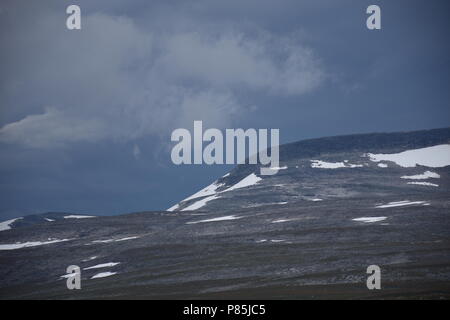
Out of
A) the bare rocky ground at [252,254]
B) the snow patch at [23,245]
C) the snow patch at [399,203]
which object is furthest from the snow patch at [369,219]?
the snow patch at [23,245]

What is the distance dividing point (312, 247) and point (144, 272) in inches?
1008

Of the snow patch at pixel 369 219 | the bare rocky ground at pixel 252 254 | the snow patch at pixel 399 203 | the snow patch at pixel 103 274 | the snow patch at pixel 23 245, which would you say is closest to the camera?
the bare rocky ground at pixel 252 254

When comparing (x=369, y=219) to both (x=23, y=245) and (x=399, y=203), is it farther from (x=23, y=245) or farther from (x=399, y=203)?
(x=23, y=245)

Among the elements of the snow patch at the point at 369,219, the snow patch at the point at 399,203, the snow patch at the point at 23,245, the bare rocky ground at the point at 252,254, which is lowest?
the snow patch at the point at 23,245

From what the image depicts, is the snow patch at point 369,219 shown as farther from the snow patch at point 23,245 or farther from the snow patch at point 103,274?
the snow patch at point 23,245

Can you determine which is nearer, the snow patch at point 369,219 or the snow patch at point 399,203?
the snow patch at point 369,219

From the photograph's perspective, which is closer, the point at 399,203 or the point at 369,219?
the point at 369,219

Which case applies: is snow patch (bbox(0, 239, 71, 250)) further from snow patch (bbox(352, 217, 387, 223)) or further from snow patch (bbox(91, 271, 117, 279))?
snow patch (bbox(352, 217, 387, 223))

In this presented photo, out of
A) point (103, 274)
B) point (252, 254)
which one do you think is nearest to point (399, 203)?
point (252, 254)

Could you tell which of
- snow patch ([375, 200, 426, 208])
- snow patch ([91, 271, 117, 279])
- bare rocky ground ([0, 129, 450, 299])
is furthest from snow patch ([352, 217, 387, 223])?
snow patch ([91, 271, 117, 279])

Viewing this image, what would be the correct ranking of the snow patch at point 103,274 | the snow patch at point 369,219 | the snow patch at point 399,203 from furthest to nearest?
the snow patch at point 399,203 < the snow patch at point 369,219 < the snow patch at point 103,274

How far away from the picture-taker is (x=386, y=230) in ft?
366

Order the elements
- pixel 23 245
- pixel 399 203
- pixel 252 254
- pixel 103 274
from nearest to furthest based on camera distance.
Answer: pixel 103 274
pixel 252 254
pixel 399 203
pixel 23 245
